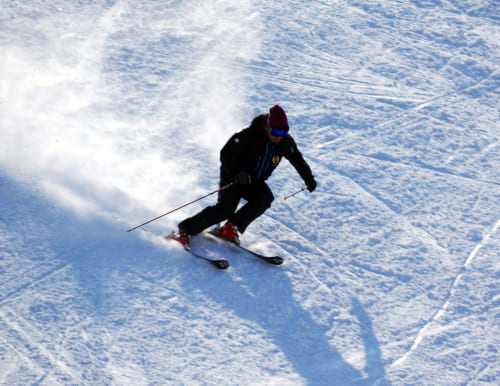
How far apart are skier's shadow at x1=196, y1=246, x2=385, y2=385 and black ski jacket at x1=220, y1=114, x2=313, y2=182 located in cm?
88

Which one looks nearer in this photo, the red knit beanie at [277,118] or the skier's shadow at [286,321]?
the skier's shadow at [286,321]

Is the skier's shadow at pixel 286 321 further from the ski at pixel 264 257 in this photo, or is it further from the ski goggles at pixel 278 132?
the ski goggles at pixel 278 132

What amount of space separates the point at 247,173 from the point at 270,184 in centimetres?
147

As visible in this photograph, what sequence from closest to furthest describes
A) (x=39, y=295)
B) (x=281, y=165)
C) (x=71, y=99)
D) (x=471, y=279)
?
(x=39, y=295) < (x=471, y=279) < (x=281, y=165) < (x=71, y=99)

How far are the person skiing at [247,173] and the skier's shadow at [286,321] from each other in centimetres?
42

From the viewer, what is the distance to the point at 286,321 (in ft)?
18.9

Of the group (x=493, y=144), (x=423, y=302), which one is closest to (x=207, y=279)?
(x=423, y=302)

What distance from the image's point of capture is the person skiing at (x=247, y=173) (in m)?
6.01

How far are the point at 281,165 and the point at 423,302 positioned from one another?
2576mm

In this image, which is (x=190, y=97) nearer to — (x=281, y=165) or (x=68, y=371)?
(x=281, y=165)

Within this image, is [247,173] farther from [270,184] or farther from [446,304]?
[446,304]

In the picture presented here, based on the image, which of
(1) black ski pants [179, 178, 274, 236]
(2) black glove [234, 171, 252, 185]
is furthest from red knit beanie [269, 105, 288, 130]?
(1) black ski pants [179, 178, 274, 236]

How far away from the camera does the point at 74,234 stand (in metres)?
6.26

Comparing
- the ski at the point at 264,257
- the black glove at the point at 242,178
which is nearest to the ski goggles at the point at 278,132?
the black glove at the point at 242,178
